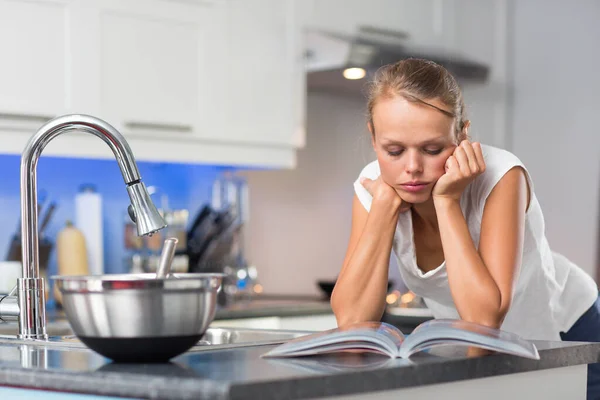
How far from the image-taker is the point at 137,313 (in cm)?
118

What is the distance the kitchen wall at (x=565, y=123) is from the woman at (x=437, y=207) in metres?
1.58

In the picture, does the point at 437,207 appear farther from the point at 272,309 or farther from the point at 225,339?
the point at 272,309

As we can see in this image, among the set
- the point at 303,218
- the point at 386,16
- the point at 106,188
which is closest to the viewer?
the point at 106,188

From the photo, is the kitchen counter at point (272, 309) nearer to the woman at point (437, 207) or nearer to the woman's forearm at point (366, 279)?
the woman at point (437, 207)

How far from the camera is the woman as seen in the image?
1621mm

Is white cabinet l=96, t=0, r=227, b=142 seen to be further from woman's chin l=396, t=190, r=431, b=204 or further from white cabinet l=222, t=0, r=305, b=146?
woman's chin l=396, t=190, r=431, b=204

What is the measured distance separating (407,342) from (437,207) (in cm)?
48

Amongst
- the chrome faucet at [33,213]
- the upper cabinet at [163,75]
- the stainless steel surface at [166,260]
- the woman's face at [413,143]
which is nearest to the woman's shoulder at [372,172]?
the woman's face at [413,143]

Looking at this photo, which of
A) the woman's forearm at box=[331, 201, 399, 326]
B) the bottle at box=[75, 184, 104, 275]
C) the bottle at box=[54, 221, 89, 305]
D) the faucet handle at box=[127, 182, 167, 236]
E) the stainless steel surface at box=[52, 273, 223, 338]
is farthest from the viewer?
the bottle at box=[75, 184, 104, 275]

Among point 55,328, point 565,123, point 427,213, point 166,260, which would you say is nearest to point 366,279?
point 427,213

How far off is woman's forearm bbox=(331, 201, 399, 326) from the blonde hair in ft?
0.74

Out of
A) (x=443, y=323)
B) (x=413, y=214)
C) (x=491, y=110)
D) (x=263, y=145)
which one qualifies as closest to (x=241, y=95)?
(x=263, y=145)

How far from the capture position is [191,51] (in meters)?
3.06

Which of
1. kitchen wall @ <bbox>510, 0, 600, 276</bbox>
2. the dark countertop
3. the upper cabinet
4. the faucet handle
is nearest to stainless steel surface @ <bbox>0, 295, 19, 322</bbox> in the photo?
the dark countertop
